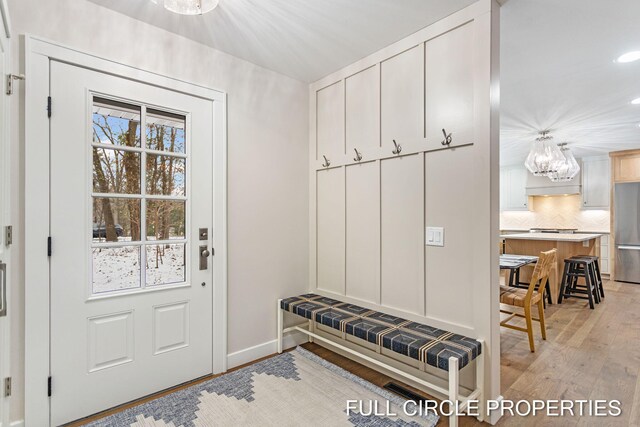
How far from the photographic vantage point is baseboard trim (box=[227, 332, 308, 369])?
265 centimetres

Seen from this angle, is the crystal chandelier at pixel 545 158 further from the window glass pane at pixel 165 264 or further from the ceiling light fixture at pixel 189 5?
the window glass pane at pixel 165 264

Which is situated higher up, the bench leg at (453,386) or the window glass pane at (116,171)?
the window glass pane at (116,171)

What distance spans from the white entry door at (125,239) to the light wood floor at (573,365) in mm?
258

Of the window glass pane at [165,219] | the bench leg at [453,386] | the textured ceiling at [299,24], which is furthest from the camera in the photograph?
the window glass pane at [165,219]

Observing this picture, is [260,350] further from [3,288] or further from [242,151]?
[3,288]

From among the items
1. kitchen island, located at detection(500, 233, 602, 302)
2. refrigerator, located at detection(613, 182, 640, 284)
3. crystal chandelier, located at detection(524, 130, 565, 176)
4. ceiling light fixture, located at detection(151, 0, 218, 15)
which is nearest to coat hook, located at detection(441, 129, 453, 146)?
ceiling light fixture, located at detection(151, 0, 218, 15)

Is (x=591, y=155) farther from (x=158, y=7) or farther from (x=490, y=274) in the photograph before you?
(x=158, y=7)

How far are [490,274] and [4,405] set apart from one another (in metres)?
2.77

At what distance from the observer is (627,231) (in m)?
5.87

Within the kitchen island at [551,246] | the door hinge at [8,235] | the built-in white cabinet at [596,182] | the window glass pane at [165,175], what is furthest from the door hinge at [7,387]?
the built-in white cabinet at [596,182]

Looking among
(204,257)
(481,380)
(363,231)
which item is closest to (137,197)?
(204,257)

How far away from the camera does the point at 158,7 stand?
2053mm

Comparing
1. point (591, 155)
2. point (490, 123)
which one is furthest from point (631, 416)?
point (591, 155)

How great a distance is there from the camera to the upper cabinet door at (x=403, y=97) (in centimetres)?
238
